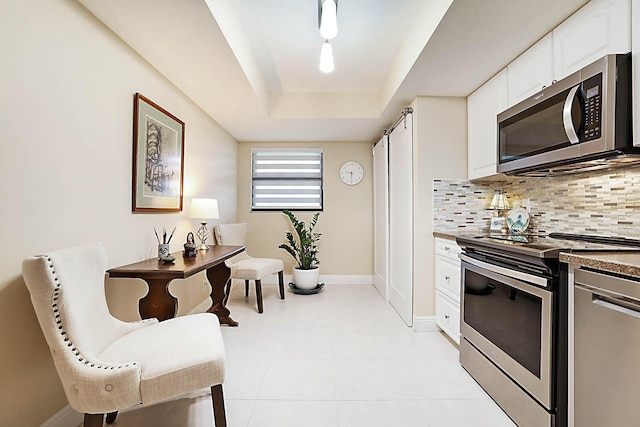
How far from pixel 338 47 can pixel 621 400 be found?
2773 millimetres

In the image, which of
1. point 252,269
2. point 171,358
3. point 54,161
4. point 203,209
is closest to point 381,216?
point 252,269

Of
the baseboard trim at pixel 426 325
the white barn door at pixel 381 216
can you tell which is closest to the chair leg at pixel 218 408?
the baseboard trim at pixel 426 325

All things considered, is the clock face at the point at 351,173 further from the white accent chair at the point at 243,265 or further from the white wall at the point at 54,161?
the white wall at the point at 54,161

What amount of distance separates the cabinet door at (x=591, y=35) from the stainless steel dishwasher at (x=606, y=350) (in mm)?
1076

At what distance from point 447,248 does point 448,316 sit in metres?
0.55

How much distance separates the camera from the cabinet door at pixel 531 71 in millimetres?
1870

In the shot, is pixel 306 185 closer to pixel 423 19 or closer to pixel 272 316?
pixel 272 316

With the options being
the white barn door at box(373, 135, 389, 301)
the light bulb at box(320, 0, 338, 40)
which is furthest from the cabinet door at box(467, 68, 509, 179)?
the light bulb at box(320, 0, 338, 40)

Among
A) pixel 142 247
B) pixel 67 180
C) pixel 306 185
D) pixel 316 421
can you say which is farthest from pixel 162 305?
pixel 306 185

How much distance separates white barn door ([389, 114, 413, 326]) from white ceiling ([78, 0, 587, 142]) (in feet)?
1.20

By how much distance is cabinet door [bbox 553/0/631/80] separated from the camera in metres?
1.42

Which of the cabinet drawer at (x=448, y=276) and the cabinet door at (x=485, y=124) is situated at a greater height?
the cabinet door at (x=485, y=124)

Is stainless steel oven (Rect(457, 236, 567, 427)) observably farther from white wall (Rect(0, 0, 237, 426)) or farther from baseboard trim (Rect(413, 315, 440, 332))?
white wall (Rect(0, 0, 237, 426))

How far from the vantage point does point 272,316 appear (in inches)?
130
